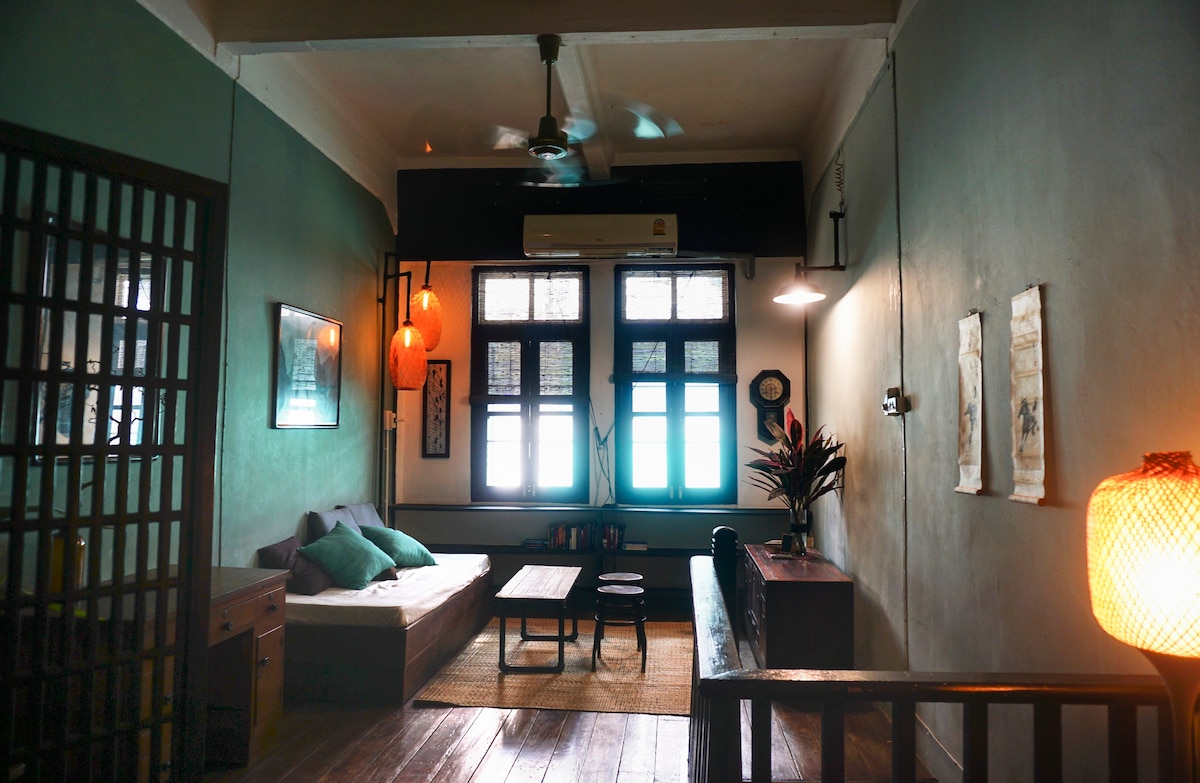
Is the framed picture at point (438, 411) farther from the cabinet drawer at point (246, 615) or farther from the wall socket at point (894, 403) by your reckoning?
the wall socket at point (894, 403)

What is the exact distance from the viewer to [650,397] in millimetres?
7246

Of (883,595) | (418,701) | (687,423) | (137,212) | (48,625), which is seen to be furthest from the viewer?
(687,423)

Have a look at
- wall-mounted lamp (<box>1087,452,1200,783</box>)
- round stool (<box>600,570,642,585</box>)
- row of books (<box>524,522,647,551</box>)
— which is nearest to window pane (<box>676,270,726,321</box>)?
row of books (<box>524,522,647,551</box>)

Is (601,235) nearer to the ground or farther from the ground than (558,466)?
farther from the ground

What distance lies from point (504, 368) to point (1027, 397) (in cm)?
538

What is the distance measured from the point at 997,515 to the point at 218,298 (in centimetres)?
298

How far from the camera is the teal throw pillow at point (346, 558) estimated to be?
506cm

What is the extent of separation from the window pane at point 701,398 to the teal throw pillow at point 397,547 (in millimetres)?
2740

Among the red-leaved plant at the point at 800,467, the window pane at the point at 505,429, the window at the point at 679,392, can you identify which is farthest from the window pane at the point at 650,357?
the red-leaved plant at the point at 800,467

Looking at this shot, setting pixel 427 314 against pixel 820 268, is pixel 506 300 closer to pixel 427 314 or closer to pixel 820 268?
pixel 427 314

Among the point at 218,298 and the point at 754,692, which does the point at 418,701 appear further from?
the point at 754,692

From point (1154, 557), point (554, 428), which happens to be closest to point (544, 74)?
point (554, 428)

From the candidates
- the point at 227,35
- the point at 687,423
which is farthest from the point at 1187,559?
the point at 687,423

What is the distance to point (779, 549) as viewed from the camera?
17.5ft
